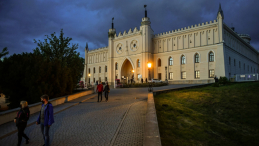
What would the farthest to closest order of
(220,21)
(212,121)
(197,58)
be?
(197,58) < (220,21) < (212,121)

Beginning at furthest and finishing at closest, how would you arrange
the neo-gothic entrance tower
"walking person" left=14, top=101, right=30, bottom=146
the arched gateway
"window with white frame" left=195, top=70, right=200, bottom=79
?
the arched gateway
the neo-gothic entrance tower
"window with white frame" left=195, top=70, right=200, bottom=79
"walking person" left=14, top=101, right=30, bottom=146

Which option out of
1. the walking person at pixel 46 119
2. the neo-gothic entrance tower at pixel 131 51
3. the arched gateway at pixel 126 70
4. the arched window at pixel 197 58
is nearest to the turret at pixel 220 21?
the arched window at pixel 197 58

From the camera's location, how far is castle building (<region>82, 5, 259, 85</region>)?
3444cm

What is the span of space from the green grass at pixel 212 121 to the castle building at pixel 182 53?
21223mm

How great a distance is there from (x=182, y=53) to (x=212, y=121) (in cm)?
3105

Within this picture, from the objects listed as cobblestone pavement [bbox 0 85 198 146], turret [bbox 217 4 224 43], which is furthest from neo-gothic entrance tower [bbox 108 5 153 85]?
cobblestone pavement [bbox 0 85 198 146]

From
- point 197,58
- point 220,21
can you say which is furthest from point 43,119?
point 220,21

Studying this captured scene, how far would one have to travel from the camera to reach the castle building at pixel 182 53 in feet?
113

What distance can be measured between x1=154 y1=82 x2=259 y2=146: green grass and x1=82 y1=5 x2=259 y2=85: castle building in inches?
836

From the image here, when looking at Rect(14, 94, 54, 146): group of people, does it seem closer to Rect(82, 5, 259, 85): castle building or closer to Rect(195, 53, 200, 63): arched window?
Rect(82, 5, 259, 85): castle building

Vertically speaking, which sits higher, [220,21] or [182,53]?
[220,21]

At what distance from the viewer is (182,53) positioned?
128ft

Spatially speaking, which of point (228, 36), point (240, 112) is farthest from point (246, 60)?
point (240, 112)

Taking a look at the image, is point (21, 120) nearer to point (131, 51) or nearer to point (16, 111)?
point (16, 111)
